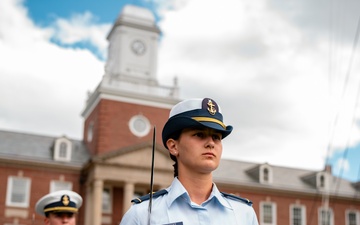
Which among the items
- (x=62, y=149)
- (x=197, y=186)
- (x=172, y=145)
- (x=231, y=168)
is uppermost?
(x=231, y=168)

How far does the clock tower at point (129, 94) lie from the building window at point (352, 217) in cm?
1486

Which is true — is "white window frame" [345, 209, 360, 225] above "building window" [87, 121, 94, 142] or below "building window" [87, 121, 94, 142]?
below

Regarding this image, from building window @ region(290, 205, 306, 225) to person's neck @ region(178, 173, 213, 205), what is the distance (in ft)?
120

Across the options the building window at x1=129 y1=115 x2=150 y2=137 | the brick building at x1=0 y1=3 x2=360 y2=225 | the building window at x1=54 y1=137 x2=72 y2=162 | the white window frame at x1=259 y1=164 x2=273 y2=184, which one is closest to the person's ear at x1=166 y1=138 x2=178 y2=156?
the brick building at x1=0 y1=3 x2=360 y2=225

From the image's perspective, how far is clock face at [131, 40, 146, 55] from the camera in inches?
1460

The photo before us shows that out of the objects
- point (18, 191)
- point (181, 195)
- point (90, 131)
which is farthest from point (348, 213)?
point (181, 195)

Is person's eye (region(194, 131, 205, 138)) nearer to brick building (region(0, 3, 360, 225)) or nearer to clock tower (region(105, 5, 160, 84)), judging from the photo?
brick building (region(0, 3, 360, 225))

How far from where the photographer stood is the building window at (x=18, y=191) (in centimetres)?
3166

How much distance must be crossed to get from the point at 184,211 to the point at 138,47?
114 ft

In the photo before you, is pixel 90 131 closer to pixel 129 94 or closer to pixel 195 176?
pixel 129 94

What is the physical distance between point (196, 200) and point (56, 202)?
3728mm

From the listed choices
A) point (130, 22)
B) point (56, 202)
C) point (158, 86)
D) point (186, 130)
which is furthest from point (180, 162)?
point (130, 22)

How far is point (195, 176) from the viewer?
288 cm

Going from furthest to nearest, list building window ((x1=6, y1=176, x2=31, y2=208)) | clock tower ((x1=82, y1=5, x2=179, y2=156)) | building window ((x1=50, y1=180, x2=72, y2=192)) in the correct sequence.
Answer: clock tower ((x1=82, y1=5, x2=179, y2=156)) → building window ((x1=50, y1=180, x2=72, y2=192)) → building window ((x1=6, y1=176, x2=31, y2=208))
